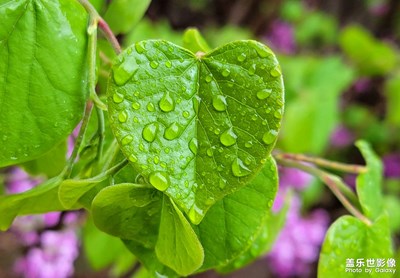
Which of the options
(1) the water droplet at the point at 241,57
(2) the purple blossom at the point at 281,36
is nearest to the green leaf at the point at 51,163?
(1) the water droplet at the point at 241,57

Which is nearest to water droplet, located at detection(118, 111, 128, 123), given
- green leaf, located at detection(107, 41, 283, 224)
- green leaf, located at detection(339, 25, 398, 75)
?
green leaf, located at detection(107, 41, 283, 224)

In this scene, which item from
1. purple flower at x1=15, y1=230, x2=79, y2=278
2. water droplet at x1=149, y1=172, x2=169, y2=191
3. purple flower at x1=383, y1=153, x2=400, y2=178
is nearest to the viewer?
water droplet at x1=149, y1=172, x2=169, y2=191

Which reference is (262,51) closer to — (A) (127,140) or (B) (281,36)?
(A) (127,140)

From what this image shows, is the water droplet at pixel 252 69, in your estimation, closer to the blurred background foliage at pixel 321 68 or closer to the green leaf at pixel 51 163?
the green leaf at pixel 51 163

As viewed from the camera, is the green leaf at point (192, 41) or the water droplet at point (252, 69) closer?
the water droplet at point (252, 69)

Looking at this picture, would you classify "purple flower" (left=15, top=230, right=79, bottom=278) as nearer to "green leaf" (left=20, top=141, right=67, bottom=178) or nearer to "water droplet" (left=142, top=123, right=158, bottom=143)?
"green leaf" (left=20, top=141, right=67, bottom=178)

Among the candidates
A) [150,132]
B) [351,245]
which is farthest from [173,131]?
[351,245]
